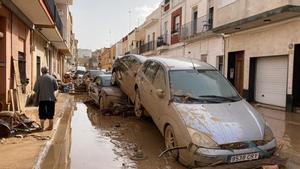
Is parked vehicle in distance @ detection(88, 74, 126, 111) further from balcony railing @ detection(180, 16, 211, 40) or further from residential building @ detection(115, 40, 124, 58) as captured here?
residential building @ detection(115, 40, 124, 58)

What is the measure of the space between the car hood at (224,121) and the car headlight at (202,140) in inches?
2.4

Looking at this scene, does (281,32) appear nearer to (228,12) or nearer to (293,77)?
(293,77)

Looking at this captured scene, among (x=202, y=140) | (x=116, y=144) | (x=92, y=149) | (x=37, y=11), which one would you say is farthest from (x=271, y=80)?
(x=202, y=140)

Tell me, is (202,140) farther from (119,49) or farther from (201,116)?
(119,49)

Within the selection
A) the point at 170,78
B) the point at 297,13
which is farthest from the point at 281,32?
the point at 170,78

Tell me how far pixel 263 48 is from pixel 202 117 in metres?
11.0

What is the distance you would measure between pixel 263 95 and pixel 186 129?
1146 centimetres

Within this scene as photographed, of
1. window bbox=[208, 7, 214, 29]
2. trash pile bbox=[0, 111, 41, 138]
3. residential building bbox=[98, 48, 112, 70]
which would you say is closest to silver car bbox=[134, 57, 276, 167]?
trash pile bbox=[0, 111, 41, 138]

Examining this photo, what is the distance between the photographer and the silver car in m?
5.26

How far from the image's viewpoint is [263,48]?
15602mm

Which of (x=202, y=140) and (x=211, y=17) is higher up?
(x=211, y=17)

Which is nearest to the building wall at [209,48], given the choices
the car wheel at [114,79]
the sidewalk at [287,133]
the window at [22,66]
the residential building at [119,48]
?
the sidewalk at [287,133]

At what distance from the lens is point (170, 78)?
7.16 meters

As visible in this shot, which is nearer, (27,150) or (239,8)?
(27,150)
